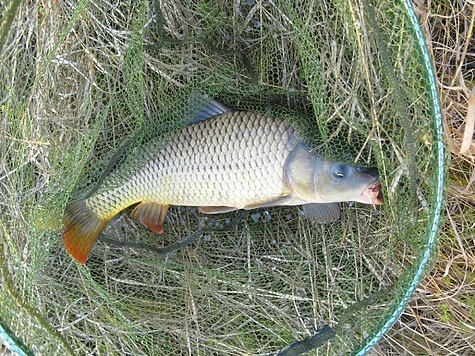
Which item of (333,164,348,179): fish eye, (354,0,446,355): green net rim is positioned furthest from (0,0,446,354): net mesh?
(354,0,446,355): green net rim

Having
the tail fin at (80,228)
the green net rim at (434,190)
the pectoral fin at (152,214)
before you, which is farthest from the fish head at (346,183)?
the tail fin at (80,228)

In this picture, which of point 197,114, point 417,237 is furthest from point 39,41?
point 417,237

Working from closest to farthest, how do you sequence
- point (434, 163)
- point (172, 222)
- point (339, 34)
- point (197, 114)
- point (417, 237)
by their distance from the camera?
point (434, 163) < point (417, 237) < point (339, 34) < point (197, 114) < point (172, 222)

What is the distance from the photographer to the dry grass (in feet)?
5.49

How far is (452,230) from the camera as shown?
175 cm

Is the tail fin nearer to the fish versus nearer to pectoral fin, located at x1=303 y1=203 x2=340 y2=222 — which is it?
the fish

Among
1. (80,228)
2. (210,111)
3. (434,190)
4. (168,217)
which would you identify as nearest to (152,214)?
(168,217)

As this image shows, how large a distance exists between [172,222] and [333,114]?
0.76 metres

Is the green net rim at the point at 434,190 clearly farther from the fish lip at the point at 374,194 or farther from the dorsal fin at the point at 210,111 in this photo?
the dorsal fin at the point at 210,111

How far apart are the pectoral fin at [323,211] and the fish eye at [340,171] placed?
17 centimetres

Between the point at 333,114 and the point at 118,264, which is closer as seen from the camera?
the point at 333,114

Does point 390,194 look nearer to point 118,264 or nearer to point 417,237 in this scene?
point 417,237

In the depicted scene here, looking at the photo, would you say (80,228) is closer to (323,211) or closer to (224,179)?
(224,179)

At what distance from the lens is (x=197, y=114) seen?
179cm
